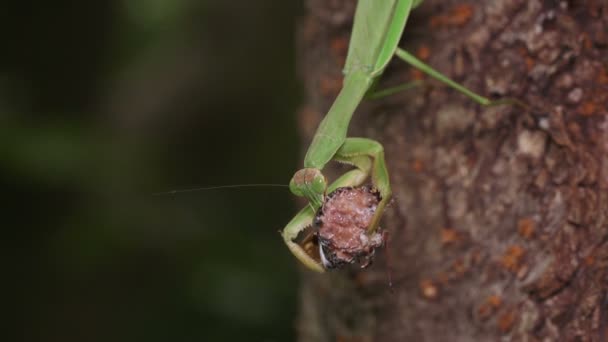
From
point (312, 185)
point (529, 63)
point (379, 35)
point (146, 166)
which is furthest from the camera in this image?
point (146, 166)

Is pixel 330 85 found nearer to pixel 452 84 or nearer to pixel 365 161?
pixel 452 84

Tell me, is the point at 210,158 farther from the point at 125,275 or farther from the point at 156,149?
the point at 125,275

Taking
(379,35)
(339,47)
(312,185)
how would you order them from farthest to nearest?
1. (339,47)
2. (379,35)
3. (312,185)

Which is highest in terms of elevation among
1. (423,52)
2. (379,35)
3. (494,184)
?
(379,35)

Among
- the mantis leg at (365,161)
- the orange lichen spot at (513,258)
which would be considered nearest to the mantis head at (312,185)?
the mantis leg at (365,161)

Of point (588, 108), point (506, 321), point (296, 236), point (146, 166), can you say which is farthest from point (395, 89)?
point (146, 166)

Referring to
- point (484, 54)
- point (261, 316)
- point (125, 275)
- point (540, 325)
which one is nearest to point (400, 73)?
point (484, 54)
